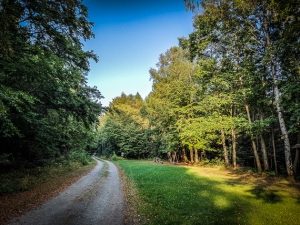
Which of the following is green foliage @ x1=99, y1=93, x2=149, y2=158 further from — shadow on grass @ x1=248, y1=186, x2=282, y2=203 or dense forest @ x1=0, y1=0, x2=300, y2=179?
shadow on grass @ x1=248, y1=186, x2=282, y2=203

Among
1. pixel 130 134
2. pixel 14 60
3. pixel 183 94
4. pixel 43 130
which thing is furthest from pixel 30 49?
pixel 130 134

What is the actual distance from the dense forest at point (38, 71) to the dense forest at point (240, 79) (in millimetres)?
3730

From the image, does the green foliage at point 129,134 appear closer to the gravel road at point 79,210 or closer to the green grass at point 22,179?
the green grass at point 22,179

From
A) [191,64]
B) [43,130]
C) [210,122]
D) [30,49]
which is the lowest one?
[43,130]

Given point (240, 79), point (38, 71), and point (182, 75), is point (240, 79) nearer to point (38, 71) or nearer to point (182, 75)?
point (182, 75)

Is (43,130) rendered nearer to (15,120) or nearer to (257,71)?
(15,120)

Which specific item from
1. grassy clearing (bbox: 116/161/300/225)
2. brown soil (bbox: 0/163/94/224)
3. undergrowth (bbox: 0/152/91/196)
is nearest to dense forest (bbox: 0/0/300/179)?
undergrowth (bbox: 0/152/91/196)

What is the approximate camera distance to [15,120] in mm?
11578

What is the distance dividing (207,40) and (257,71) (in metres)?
5.80

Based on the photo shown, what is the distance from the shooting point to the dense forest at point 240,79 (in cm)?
1233

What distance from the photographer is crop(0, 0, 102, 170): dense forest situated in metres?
7.08

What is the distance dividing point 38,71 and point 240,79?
1689 centimetres

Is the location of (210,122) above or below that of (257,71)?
below

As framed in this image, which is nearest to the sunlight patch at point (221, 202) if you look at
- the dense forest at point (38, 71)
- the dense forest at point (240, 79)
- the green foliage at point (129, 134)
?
the dense forest at point (240, 79)
